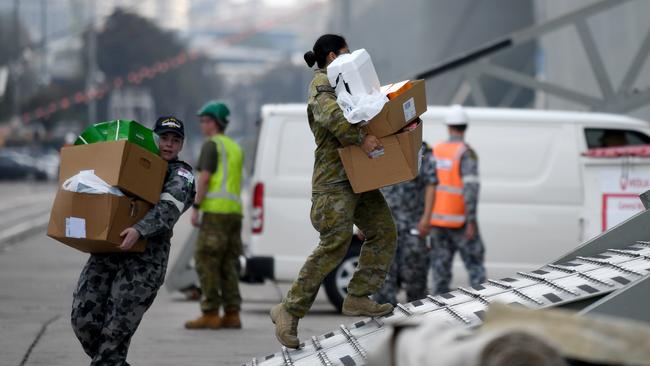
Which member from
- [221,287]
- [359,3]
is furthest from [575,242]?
[359,3]

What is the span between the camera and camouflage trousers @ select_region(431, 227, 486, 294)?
38.4 ft

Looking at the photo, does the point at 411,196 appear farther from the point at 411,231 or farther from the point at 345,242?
the point at 345,242

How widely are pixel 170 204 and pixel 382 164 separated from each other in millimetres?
1125

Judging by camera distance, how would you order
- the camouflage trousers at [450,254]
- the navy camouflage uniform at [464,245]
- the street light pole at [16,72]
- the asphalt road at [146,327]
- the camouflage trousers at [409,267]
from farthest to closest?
the street light pole at [16,72], the camouflage trousers at [450,254], the navy camouflage uniform at [464,245], the camouflage trousers at [409,267], the asphalt road at [146,327]

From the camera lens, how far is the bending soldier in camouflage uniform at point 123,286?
7.16 metres

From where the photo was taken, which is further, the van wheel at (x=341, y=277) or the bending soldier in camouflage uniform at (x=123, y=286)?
the van wheel at (x=341, y=277)

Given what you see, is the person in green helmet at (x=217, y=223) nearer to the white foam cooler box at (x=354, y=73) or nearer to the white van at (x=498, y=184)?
the white van at (x=498, y=184)

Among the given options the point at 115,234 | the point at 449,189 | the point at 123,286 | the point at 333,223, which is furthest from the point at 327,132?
the point at 449,189

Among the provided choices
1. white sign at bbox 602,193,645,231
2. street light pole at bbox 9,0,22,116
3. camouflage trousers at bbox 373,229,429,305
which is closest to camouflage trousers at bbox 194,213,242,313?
camouflage trousers at bbox 373,229,429,305

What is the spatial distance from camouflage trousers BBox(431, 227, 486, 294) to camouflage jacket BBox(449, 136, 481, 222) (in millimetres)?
225

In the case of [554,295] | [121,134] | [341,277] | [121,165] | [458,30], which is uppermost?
[458,30]

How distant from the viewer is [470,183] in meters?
11.6

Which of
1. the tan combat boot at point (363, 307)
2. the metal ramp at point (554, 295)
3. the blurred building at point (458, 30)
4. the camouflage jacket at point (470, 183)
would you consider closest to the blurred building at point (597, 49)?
the camouflage jacket at point (470, 183)

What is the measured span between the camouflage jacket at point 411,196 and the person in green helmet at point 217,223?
129cm
